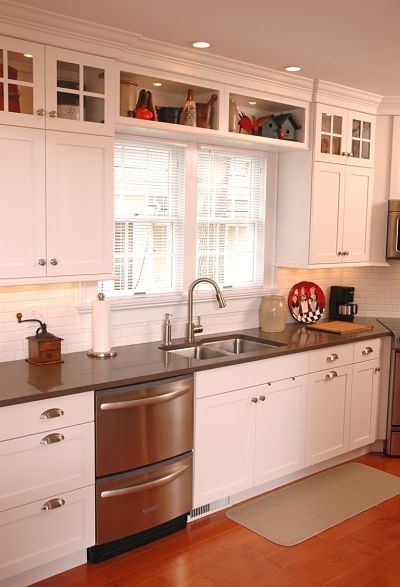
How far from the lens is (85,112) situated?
3154 mm

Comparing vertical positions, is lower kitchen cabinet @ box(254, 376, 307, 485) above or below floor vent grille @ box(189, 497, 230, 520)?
above

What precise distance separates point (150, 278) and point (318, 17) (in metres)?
1.80

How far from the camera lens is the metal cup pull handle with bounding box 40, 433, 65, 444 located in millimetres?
2760

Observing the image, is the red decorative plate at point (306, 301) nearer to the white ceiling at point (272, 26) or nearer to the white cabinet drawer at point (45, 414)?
the white ceiling at point (272, 26)

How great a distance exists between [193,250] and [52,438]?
68.0 inches

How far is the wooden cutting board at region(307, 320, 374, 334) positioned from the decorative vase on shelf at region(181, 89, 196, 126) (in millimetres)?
1755

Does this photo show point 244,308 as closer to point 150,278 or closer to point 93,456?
point 150,278

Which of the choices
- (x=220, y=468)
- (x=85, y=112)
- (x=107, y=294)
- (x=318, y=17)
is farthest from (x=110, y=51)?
(x=220, y=468)

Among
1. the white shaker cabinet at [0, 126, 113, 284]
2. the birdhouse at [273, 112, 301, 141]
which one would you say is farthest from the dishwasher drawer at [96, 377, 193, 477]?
the birdhouse at [273, 112, 301, 141]

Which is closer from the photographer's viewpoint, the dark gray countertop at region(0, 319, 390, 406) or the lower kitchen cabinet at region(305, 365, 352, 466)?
the dark gray countertop at region(0, 319, 390, 406)

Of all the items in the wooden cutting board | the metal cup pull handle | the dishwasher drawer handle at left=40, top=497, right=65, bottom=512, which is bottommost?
the dishwasher drawer handle at left=40, top=497, right=65, bottom=512

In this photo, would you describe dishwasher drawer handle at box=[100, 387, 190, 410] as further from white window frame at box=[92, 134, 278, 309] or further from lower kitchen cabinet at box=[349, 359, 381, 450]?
lower kitchen cabinet at box=[349, 359, 381, 450]

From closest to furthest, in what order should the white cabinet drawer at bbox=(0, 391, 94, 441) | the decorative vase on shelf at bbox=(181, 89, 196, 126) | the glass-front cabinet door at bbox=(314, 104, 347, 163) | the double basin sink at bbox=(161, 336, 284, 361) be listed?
the white cabinet drawer at bbox=(0, 391, 94, 441) → the decorative vase on shelf at bbox=(181, 89, 196, 126) → the double basin sink at bbox=(161, 336, 284, 361) → the glass-front cabinet door at bbox=(314, 104, 347, 163)

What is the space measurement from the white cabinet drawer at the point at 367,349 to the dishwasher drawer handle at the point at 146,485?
5.28ft
